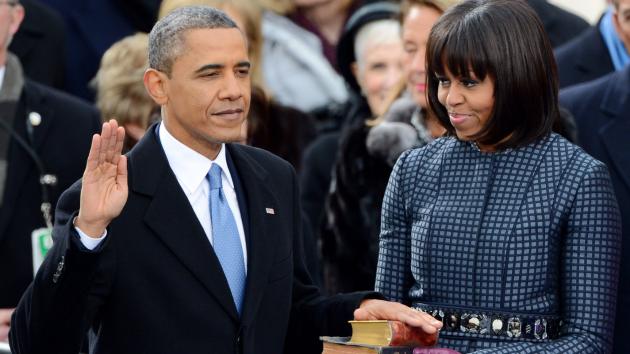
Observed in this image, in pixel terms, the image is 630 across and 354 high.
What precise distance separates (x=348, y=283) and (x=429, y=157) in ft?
6.05

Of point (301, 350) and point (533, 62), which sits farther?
point (301, 350)

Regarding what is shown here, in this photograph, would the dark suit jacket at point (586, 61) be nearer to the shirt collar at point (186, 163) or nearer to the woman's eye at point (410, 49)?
the woman's eye at point (410, 49)

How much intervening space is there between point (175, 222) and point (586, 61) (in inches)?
102

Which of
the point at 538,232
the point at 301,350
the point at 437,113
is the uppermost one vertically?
the point at 437,113

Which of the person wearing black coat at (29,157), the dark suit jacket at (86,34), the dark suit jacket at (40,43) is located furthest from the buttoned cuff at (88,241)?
the dark suit jacket at (86,34)

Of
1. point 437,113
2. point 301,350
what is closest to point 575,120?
point 437,113

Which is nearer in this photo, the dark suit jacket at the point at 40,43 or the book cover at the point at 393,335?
the book cover at the point at 393,335

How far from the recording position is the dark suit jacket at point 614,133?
200 inches

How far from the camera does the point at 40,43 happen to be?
7676 mm

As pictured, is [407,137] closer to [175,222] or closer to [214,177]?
[214,177]

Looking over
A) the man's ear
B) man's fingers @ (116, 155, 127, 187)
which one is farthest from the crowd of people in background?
man's fingers @ (116, 155, 127, 187)

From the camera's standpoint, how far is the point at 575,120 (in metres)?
5.45

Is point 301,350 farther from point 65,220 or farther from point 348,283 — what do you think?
point 348,283

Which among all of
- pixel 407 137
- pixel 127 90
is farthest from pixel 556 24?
pixel 127 90
